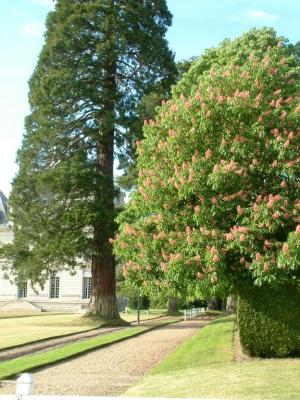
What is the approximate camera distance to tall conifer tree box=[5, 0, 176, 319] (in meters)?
30.4

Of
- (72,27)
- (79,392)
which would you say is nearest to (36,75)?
(72,27)

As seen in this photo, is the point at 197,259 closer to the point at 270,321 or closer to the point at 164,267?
the point at 164,267

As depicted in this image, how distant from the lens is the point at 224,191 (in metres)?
14.0

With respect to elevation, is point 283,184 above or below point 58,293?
above

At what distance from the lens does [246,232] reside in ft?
43.0

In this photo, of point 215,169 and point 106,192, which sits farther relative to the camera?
point 106,192

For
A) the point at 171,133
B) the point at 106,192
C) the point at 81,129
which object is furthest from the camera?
the point at 81,129

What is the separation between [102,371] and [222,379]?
12.7 feet

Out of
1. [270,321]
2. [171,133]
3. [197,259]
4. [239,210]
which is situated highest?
[171,133]

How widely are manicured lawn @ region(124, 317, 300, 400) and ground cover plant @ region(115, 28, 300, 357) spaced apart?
133 centimetres

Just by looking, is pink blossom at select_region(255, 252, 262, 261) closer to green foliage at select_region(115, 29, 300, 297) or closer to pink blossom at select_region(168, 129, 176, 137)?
green foliage at select_region(115, 29, 300, 297)

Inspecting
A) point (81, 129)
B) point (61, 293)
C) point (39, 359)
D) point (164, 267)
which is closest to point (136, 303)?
point (61, 293)

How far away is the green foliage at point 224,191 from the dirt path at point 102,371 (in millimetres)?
2378

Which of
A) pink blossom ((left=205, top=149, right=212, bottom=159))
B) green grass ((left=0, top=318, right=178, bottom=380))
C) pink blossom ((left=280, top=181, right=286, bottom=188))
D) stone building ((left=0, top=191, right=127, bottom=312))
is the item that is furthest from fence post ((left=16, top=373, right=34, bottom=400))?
stone building ((left=0, top=191, right=127, bottom=312))
